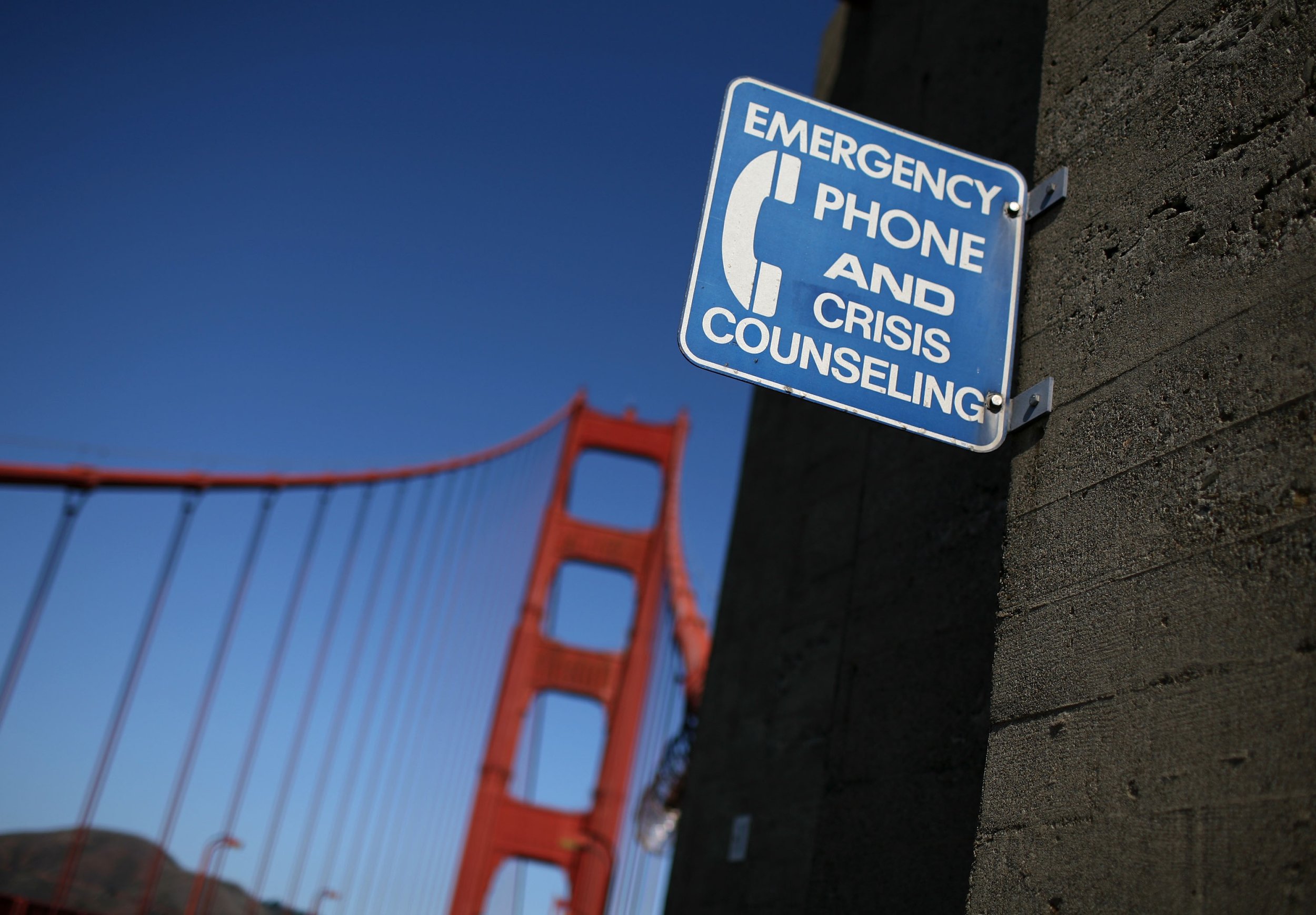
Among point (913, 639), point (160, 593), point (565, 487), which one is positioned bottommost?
point (913, 639)

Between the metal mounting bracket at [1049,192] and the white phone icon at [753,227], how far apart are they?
1.40 ft

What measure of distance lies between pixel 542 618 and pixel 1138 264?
18.6 meters

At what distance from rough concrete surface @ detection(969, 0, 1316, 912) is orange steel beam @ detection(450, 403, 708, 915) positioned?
1154 centimetres

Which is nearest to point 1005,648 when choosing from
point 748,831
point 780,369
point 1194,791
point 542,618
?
point 1194,791

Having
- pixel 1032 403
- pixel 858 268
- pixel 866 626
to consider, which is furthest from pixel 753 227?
pixel 866 626

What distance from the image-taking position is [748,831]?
3.24m

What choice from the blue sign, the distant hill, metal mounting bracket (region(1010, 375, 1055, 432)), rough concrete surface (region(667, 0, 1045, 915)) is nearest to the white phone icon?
the blue sign

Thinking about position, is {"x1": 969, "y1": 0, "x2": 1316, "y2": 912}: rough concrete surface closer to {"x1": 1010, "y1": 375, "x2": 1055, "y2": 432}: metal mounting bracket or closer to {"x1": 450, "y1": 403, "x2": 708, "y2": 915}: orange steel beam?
{"x1": 1010, "y1": 375, "x2": 1055, "y2": 432}: metal mounting bracket

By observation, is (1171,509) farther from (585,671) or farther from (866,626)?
(585,671)

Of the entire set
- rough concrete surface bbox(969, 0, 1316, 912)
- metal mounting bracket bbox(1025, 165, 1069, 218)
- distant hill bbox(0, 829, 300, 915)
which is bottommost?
distant hill bbox(0, 829, 300, 915)

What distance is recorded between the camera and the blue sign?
162cm

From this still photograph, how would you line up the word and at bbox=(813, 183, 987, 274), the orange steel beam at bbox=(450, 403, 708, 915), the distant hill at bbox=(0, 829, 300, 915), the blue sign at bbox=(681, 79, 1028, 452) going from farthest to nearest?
the orange steel beam at bbox=(450, 403, 708, 915) → the distant hill at bbox=(0, 829, 300, 915) → the word and at bbox=(813, 183, 987, 274) → the blue sign at bbox=(681, 79, 1028, 452)

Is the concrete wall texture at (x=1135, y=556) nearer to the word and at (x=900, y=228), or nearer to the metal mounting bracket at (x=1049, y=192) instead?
the metal mounting bracket at (x=1049, y=192)

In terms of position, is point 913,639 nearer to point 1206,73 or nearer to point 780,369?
point 780,369
